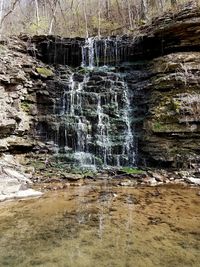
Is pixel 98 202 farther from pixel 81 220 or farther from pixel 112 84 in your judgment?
pixel 112 84

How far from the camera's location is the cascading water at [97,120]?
37.0 feet

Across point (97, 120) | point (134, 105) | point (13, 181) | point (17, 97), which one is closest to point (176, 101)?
point (134, 105)

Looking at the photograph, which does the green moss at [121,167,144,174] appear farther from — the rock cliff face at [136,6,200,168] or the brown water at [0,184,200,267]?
the brown water at [0,184,200,267]

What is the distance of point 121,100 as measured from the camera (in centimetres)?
1228

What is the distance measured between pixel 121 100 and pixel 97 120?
134 cm

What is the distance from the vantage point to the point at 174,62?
450 inches

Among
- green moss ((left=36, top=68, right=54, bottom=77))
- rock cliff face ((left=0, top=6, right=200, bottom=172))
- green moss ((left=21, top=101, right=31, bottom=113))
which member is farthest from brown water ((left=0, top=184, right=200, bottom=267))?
green moss ((left=36, top=68, right=54, bottom=77))

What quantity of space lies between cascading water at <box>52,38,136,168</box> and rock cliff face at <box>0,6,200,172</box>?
4 cm

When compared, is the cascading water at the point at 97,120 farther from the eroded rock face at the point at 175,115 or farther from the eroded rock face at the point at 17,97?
the eroded rock face at the point at 17,97

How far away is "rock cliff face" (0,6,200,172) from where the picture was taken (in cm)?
1073

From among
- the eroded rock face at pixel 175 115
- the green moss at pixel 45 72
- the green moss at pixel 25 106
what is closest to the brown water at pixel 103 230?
the eroded rock face at pixel 175 115

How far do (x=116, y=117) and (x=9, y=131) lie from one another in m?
4.11

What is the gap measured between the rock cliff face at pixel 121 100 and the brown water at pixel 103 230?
3230mm

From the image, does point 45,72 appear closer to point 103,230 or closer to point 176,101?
point 176,101
